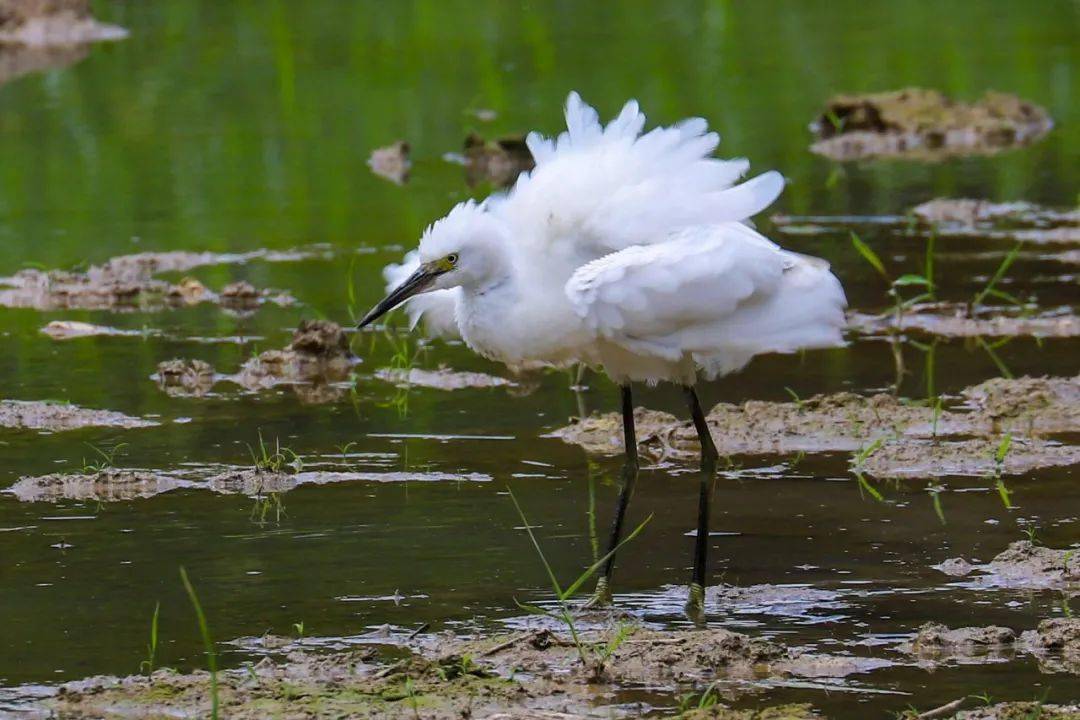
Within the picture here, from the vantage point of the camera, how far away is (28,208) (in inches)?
487

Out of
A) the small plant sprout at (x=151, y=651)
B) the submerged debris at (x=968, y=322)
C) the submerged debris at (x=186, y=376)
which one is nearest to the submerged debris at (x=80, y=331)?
the submerged debris at (x=186, y=376)

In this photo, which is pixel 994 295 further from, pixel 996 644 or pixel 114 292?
pixel 996 644

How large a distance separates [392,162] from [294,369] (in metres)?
5.55

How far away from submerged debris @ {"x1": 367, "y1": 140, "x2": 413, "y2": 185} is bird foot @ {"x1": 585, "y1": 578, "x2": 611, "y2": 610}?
8.09 meters

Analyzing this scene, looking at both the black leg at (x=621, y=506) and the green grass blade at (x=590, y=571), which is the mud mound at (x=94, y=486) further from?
the green grass blade at (x=590, y=571)

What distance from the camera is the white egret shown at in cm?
554

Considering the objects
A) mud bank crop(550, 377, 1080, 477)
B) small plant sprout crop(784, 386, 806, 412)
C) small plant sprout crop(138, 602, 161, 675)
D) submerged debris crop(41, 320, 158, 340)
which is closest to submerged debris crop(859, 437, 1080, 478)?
mud bank crop(550, 377, 1080, 477)

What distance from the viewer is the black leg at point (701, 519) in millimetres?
5324

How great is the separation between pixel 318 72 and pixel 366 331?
28.6ft

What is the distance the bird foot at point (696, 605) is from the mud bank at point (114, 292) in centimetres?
457

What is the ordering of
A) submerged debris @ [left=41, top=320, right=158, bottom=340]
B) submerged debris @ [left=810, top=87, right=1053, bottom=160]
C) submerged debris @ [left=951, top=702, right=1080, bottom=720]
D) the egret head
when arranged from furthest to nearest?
submerged debris @ [left=810, top=87, right=1053, bottom=160], submerged debris @ [left=41, top=320, right=158, bottom=340], the egret head, submerged debris @ [left=951, top=702, right=1080, bottom=720]

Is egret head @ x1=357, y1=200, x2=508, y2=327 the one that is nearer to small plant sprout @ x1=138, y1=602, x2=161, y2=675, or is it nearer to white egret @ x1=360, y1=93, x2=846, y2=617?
white egret @ x1=360, y1=93, x2=846, y2=617

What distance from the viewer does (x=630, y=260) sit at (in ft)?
17.9

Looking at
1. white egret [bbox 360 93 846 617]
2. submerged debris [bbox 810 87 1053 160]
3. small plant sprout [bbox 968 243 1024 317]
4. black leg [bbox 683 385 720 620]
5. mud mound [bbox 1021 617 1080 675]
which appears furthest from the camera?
submerged debris [bbox 810 87 1053 160]
